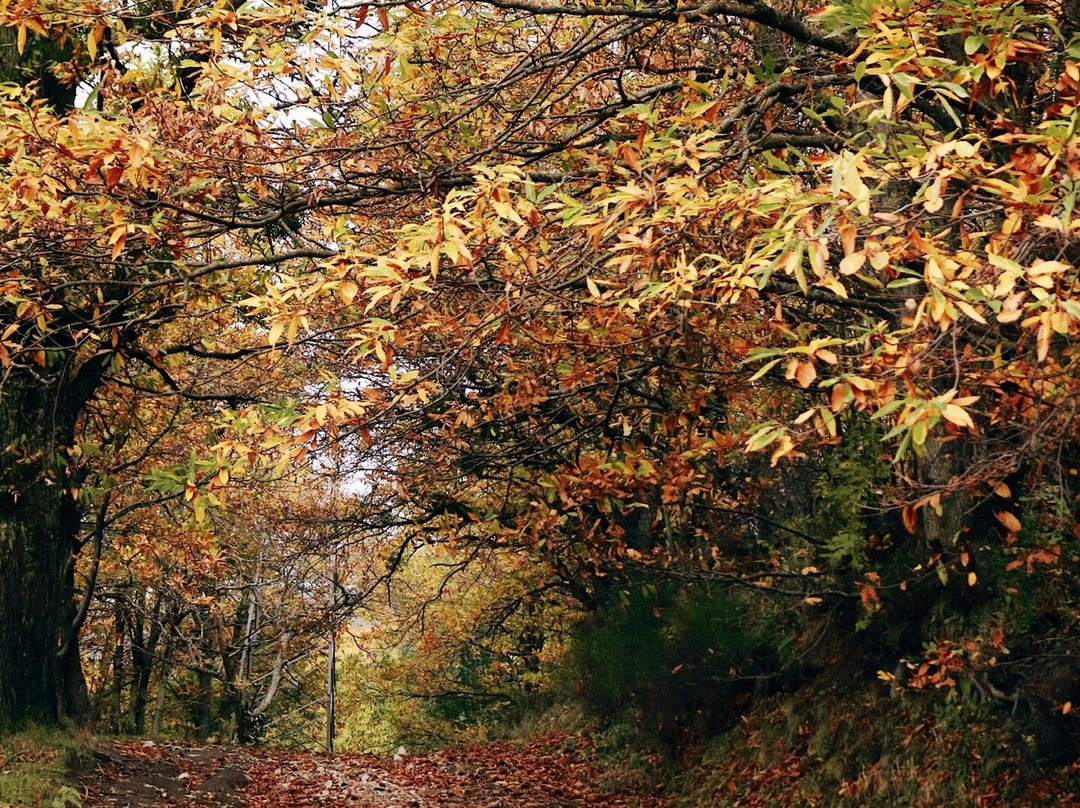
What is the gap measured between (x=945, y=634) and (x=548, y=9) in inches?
296

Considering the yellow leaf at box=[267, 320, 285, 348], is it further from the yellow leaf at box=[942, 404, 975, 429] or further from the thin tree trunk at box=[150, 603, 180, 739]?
the thin tree trunk at box=[150, 603, 180, 739]

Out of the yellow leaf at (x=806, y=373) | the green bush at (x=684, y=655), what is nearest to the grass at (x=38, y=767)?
the green bush at (x=684, y=655)

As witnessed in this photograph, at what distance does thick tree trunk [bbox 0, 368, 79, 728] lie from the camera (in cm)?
945

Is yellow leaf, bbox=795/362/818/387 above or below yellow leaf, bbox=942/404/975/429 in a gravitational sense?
above

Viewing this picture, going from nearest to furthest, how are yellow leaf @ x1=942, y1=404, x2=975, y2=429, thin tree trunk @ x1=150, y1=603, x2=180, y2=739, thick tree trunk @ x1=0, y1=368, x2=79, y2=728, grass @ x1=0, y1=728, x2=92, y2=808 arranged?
1. yellow leaf @ x1=942, y1=404, x2=975, y2=429
2. grass @ x1=0, y1=728, x2=92, y2=808
3. thick tree trunk @ x1=0, y1=368, x2=79, y2=728
4. thin tree trunk @ x1=150, y1=603, x2=180, y2=739

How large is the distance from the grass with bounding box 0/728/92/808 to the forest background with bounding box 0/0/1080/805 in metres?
0.30

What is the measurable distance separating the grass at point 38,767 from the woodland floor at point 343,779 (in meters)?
0.33

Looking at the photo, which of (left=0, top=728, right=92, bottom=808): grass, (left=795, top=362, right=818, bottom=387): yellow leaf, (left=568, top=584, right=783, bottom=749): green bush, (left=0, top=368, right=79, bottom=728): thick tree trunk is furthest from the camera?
(left=568, top=584, right=783, bottom=749): green bush

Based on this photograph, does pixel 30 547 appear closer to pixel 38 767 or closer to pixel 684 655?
pixel 38 767

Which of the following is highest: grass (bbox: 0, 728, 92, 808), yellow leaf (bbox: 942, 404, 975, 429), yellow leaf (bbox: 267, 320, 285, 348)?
yellow leaf (bbox: 267, 320, 285, 348)

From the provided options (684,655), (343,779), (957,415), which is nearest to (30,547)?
(343,779)

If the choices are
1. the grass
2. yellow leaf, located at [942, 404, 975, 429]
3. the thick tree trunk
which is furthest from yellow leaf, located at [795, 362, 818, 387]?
the thick tree trunk

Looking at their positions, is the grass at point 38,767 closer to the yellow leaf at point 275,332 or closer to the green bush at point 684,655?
the yellow leaf at point 275,332

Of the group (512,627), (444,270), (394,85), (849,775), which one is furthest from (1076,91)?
(512,627)
